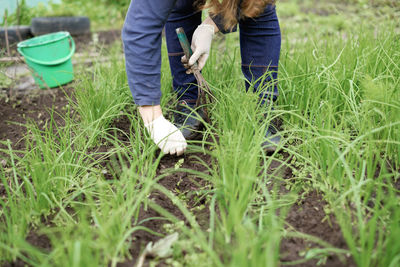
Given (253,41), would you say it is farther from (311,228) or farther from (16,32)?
(16,32)

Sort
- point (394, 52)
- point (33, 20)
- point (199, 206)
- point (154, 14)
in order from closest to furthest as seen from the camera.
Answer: point (199, 206) < point (154, 14) < point (394, 52) < point (33, 20)

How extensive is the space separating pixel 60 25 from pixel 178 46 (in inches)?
111

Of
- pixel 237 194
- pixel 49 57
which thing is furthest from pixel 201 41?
pixel 49 57

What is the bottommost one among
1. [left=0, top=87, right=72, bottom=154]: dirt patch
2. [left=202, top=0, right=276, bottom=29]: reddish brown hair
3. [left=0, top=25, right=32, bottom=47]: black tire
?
[left=0, top=87, right=72, bottom=154]: dirt patch

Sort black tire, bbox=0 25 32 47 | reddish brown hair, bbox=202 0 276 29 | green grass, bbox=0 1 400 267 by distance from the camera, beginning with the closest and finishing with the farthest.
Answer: green grass, bbox=0 1 400 267, reddish brown hair, bbox=202 0 276 29, black tire, bbox=0 25 32 47


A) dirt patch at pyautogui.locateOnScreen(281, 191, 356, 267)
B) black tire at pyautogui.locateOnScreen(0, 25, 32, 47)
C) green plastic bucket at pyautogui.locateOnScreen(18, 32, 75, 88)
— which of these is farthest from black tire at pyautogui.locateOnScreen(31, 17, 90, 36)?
dirt patch at pyautogui.locateOnScreen(281, 191, 356, 267)

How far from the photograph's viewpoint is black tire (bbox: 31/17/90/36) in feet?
13.5

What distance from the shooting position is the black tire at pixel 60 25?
411 cm

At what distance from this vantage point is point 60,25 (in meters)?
4.23

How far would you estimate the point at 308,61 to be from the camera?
204 cm

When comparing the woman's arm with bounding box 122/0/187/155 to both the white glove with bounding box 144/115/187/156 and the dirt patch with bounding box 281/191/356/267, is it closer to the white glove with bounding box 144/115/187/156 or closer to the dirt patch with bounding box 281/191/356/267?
the white glove with bounding box 144/115/187/156

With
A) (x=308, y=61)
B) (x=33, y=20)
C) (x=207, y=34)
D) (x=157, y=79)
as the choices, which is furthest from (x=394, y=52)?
(x=33, y=20)

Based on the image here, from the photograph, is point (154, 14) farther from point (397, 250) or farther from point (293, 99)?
point (397, 250)

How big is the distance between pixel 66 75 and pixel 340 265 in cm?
263
